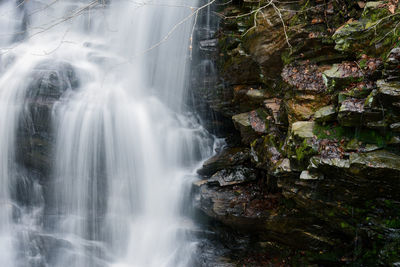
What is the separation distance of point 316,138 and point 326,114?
15.6 inches

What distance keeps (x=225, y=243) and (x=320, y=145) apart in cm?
296

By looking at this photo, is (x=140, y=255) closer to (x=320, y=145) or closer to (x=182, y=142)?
(x=182, y=142)

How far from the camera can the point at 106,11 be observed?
10234mm

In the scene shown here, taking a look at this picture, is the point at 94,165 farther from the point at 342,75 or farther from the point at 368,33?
the point at 368,33

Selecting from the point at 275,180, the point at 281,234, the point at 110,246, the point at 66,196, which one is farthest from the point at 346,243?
the point at 66,196

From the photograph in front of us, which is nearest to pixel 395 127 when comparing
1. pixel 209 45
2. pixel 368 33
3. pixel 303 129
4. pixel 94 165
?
pixel 303 129

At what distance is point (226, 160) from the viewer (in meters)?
6.39

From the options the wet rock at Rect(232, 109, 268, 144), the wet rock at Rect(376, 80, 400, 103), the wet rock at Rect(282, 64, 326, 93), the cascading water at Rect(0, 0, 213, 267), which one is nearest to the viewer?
the wet rock at Rect(376, 80, 400, 103)

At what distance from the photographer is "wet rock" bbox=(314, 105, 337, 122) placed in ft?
14.6

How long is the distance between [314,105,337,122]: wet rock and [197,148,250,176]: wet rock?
1.96 meters

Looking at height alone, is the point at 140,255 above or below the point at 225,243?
below

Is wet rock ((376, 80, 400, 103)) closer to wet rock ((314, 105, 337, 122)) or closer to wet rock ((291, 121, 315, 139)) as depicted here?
wet rock ((314, 105, 337, 122))

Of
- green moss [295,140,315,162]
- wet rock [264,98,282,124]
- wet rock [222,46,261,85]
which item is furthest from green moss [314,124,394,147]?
wet rock [222,46,261,85]

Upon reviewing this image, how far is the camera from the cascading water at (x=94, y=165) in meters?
6.57
